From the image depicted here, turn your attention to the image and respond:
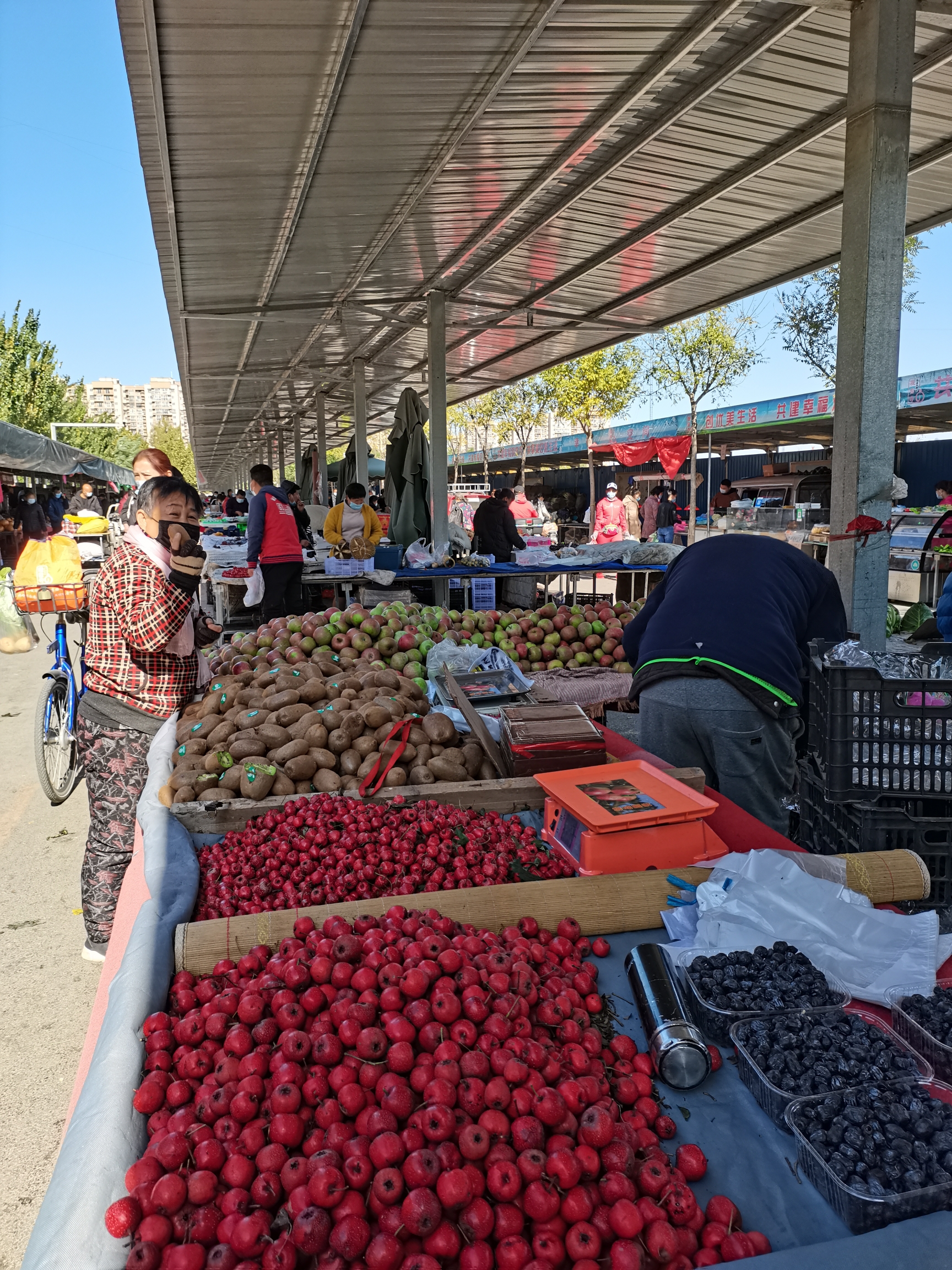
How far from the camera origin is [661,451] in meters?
24.5

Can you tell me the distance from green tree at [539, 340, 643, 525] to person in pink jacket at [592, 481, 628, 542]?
1561cm

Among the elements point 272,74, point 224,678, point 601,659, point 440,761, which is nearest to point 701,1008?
point 440,761

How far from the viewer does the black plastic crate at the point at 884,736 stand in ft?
7.39

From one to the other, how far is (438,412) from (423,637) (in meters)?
6.67

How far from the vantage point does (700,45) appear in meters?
5.52

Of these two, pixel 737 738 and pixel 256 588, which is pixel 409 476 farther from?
pixel 737 738

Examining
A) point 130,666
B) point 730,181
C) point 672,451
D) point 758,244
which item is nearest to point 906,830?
point 130,666

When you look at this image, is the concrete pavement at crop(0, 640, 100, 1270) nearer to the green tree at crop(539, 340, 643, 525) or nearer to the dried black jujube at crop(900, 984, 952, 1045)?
the dried black jujube at crop(900, 984, 952, 1045)

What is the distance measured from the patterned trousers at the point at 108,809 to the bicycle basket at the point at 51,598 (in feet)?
7.96

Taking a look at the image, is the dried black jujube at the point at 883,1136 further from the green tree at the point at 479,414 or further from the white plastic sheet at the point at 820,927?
the green tree at the point at 479,414

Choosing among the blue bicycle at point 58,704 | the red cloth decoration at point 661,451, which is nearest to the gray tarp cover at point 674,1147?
the blue bicycle at point 58,704

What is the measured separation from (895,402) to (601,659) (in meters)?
2.68

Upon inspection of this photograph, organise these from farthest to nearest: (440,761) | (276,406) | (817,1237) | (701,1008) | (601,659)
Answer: (276,406), (601,659), (440,761), (701,1008), (817,1237)

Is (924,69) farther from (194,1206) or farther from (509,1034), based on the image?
(194,1206)
